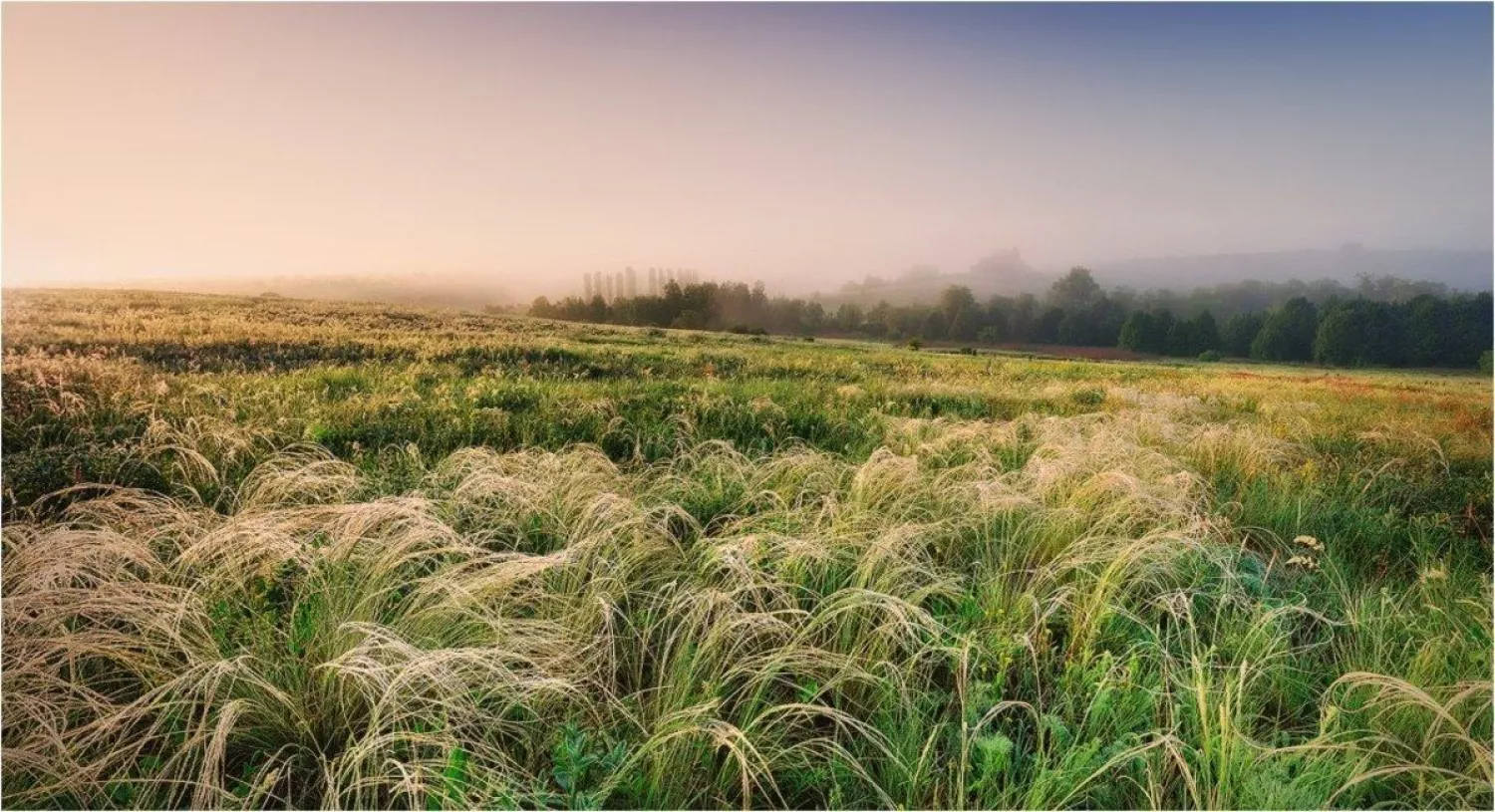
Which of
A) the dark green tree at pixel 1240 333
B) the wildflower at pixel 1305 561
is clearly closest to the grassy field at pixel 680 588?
the wildflower at pixel 1305 561

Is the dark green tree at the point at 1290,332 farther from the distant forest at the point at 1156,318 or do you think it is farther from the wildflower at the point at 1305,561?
the wildflower at the point at 1305,561

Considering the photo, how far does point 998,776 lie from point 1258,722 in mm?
1161

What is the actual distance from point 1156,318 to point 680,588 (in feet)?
18.1

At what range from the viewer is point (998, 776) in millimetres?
2141

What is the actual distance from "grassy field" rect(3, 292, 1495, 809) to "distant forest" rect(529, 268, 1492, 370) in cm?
47

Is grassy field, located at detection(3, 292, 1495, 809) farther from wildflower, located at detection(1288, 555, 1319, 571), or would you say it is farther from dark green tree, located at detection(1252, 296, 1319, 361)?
dark green tree, located at detection(1252, 296, 1319, 361)

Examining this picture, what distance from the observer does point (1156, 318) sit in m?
6.44

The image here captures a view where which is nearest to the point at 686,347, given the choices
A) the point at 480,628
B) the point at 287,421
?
the point at 287,421

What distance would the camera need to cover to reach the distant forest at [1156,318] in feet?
19.2

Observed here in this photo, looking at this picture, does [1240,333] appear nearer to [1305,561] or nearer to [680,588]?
[1305,561]

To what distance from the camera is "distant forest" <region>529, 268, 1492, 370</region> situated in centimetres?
584

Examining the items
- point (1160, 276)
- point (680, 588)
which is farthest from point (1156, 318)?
point (680, 588)

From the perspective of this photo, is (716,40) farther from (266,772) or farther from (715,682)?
(266,772)

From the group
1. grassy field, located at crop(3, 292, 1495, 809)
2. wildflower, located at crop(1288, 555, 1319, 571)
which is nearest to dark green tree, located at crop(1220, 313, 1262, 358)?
grassy field, located at crop(3, 292, 1495, 809)
